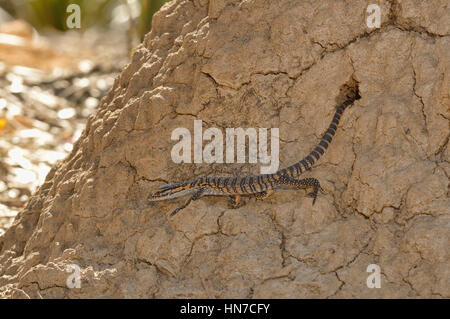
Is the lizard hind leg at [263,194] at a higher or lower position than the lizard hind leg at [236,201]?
higher

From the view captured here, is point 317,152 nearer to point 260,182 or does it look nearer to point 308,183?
point 308,183

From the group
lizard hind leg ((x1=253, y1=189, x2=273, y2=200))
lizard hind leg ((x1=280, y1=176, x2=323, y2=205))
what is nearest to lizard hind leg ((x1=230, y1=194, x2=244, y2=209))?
lizard hind leg ((x1=253, y1=189, x2=273, y2=200))

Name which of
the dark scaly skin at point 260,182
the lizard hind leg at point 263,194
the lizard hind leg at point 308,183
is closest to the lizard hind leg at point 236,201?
the dark scaly skin at point 260,182

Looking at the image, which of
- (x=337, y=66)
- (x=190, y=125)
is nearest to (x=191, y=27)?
(x=190, y=125)

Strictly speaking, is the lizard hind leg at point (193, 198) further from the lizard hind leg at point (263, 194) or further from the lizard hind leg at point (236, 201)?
the lizard hind leg at point (263, 194)

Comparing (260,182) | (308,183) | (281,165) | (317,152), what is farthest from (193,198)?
(317,152)
